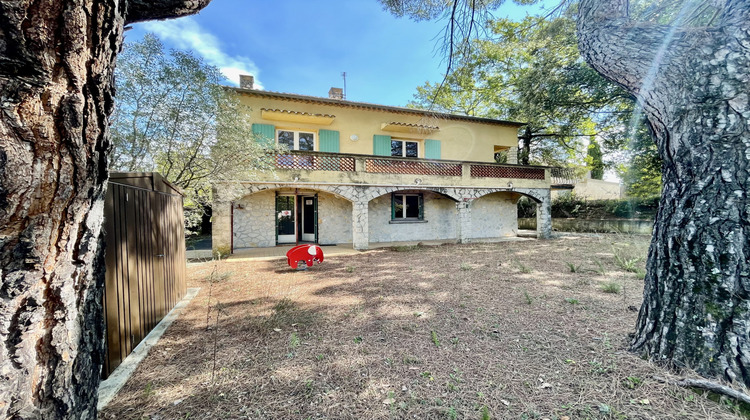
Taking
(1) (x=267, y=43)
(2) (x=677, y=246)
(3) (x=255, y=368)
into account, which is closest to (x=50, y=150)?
(3) (x=255, y=368)

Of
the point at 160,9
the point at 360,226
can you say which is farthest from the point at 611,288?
the point at 360,226

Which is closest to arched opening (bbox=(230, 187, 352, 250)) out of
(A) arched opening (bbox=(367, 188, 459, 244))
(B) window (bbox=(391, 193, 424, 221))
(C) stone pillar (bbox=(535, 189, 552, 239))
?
(A) arched opening (bbox=(367, 188, 459, 244))

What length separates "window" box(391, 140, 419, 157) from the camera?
13.5 m

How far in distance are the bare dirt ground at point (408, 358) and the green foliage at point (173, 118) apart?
3.60 metres

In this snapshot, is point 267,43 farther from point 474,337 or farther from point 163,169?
point 474,337

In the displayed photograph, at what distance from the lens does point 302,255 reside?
24.3 feet

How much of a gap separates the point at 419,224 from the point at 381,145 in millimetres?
4024

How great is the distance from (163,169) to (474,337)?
7768 mm

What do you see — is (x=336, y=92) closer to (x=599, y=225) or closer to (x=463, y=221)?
(x=463, y=221)

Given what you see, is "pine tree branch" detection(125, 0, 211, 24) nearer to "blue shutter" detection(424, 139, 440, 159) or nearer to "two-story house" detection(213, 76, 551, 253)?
"two-story house" detection(213, 76, 551, 253)

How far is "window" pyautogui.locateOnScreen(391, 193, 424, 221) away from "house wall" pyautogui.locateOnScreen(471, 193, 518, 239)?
268 centimetres

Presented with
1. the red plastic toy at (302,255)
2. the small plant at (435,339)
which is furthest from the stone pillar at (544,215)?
the small plant at (435,339)

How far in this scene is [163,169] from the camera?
7.03 meters

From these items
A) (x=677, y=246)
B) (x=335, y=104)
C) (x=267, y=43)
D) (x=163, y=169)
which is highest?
(x=267, y=43)
